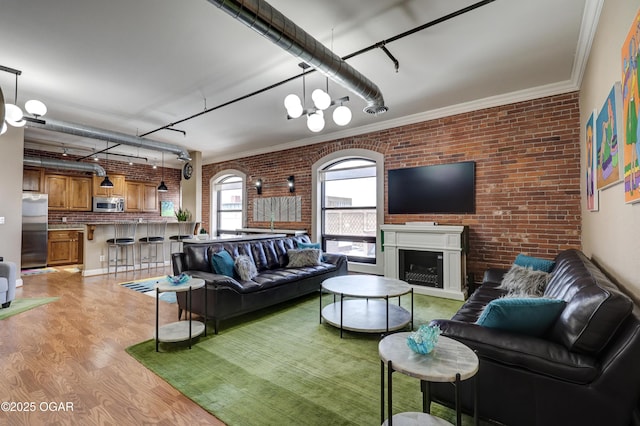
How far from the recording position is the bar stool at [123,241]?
6.56 m

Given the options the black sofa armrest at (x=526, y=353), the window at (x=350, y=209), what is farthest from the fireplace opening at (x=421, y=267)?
the black sofa armrest at (x=526, y=353)

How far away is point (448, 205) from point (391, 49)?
278 centimetres

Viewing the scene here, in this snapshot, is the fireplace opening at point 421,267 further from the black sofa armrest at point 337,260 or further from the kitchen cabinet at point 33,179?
the kitchen cabinet at point 33,179

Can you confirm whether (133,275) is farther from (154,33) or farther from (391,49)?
(391,49)

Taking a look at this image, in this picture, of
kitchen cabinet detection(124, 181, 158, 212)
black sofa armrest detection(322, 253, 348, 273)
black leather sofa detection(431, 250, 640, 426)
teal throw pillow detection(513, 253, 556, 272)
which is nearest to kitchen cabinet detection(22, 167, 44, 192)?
kitchen cabinet detection(124, 181, 158, 212)

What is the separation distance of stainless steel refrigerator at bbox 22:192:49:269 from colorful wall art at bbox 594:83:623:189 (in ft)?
32.6

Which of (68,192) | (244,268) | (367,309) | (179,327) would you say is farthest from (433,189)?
(68,192)

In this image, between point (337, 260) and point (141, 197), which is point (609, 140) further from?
point (141, 197)

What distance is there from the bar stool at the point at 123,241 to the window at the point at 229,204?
102 inches

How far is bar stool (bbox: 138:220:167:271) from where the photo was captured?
703cm

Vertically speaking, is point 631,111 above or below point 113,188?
below

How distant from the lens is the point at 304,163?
275 inches

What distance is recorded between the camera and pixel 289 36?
236cm

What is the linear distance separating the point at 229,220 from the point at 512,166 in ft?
23.9
